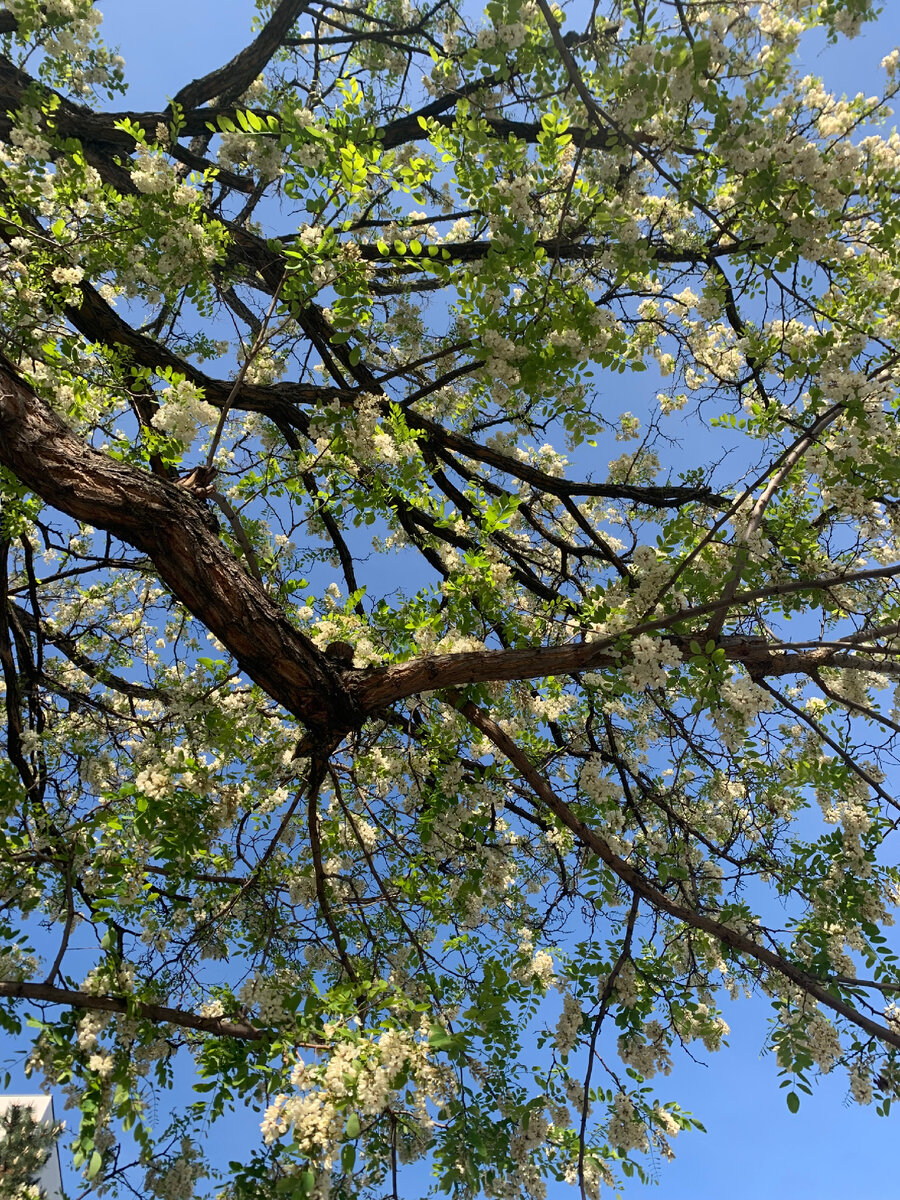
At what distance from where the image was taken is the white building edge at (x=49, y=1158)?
3.19 m

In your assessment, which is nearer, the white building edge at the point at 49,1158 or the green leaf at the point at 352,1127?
the green leaf at the point at 352,1127

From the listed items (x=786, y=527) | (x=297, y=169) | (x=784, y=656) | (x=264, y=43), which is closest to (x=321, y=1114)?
(x=784, y=656)

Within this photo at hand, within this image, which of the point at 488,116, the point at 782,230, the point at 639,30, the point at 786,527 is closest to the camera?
the point at 639,30

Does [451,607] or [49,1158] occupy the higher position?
[451,607]

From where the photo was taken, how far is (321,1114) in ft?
7.72

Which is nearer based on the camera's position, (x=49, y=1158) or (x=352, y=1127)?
(x=352, y=1127)

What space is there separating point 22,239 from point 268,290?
1.81 m

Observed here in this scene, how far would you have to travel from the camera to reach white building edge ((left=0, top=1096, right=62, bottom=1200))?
319 centimetres

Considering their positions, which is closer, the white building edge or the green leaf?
the green leaf

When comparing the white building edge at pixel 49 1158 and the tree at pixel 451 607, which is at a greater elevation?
the tree at pixel 451 607

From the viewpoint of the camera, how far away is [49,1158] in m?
3.14

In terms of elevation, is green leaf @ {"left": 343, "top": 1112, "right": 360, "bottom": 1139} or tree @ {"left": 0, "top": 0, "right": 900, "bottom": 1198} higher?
tree @ {"left": 0, "top": 0, "right": 900, "bottom": 1198}

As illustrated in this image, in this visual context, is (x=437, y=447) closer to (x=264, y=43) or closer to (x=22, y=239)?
(x=22, y=239)

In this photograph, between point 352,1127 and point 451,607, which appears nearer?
point 352,1127
